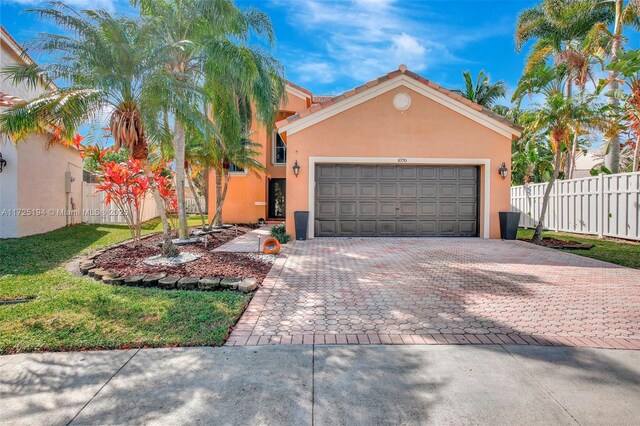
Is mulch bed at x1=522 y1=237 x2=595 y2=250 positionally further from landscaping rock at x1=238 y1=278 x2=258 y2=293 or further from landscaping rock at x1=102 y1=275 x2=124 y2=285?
landscaping rock at x1=102 y1=275 x2=124 y2=285

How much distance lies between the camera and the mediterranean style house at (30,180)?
1087cm

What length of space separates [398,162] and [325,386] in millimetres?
10249

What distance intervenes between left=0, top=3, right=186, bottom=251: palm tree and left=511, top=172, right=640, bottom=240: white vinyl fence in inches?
533

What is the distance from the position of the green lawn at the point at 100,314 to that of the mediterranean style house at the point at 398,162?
7.09 meters

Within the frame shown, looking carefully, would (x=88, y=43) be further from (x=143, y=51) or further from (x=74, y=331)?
(x=74, y=331)

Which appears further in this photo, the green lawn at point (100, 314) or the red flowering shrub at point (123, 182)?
the red flowering shrub at point (123, 182)

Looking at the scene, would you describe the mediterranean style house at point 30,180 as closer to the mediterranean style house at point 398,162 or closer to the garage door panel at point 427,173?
the mediterranean style house at point 398,162

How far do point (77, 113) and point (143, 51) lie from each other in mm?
1888

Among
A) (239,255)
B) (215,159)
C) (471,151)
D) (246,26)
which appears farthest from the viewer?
(215,159)

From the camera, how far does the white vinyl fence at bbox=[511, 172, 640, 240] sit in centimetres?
1126

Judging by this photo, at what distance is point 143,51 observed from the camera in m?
7.52

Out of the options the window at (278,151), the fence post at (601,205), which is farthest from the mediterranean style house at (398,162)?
the window at (278,151)

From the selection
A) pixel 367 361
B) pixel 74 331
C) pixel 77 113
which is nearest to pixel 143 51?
pixel 77 113

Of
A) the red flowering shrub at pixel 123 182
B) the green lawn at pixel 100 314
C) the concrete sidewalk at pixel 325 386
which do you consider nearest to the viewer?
the concrete sidewalk at pixel 325 386
